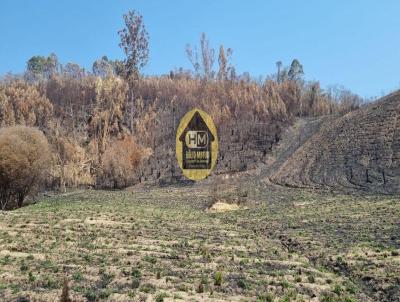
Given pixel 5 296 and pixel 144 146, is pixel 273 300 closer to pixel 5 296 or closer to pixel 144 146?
pixel 5 296

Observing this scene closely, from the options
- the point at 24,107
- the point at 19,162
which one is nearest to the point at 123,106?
the point at 24,107

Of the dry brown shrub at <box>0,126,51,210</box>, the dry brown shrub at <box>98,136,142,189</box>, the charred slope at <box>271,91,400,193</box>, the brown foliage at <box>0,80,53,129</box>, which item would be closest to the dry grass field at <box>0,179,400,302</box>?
the charred slope at <box>271,91,400,193</box>

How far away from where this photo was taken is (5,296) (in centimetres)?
1128

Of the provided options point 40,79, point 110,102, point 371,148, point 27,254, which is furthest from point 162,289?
point 40,79

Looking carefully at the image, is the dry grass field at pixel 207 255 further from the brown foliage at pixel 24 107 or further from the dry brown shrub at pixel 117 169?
the brown foliage at pixel 24 107

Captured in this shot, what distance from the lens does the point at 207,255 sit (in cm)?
1670

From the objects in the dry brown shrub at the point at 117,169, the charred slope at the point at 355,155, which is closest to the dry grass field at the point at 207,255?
the charred slope at the point at 355,155

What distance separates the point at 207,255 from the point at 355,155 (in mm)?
36750

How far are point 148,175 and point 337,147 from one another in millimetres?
22955

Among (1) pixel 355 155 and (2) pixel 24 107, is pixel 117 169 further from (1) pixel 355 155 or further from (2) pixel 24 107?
(1) pixel 355 155

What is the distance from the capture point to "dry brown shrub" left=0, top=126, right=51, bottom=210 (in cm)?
3856

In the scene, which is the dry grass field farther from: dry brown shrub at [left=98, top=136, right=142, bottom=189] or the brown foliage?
the brown foliage

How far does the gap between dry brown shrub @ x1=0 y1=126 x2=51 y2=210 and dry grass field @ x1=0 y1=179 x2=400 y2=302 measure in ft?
43.4

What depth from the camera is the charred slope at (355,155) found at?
4265 centimetres
